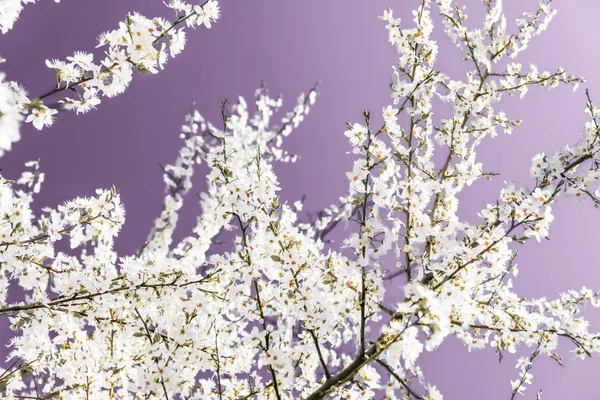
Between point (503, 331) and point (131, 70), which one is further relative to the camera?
point (503, 331)

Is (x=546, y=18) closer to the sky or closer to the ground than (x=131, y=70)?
closer to the sky

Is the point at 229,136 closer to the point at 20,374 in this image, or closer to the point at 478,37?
the point at 20,374

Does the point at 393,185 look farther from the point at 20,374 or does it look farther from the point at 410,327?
the point at 20,374

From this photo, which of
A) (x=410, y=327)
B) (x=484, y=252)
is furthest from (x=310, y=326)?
(x=484, y=252)

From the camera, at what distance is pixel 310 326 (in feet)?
10.0

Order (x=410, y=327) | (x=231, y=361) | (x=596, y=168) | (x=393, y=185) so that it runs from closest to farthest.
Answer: (x=410, y=327)
(x=393, y=185)
(x=596, y=168)
(x=231, y=361)

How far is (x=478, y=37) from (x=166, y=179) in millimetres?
5124

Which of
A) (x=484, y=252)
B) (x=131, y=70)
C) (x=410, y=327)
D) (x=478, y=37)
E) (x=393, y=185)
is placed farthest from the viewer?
(x=478, y=37)

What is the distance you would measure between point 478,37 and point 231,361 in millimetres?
5038

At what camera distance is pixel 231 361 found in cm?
452

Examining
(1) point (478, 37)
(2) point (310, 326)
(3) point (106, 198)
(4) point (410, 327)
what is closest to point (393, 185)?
(2) point (310, 326)

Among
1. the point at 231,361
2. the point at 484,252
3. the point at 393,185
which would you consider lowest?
the point at 484,252

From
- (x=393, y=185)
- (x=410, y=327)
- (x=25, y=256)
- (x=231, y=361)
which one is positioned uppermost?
(x=25, y=256)

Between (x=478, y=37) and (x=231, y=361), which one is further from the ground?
(x=478, y=37)
